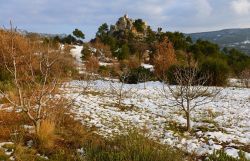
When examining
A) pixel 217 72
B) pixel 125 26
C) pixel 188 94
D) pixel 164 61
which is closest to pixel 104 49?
pixel 164 61

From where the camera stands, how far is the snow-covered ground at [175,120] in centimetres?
1019

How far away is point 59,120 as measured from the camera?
35.9 feet

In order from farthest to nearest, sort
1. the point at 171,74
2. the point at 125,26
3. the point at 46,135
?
the point at 125,26, the point at 171,74, the point at 46,135

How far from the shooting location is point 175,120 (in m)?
13.3

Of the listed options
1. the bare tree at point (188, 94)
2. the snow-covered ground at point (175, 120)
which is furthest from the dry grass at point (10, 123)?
the bare tree at point (188, 94)

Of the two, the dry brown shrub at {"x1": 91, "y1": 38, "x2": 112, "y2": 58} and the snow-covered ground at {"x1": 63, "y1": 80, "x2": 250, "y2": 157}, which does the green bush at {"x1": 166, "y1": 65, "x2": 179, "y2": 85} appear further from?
the dry brown shrub at {"x1": 91, "y1": 38, "x2": 112, "y2": 58}

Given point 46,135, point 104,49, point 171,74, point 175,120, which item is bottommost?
point 175,120

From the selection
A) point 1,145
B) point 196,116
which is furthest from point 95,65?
point 1,145

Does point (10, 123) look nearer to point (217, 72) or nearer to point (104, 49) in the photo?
point (217, 72)

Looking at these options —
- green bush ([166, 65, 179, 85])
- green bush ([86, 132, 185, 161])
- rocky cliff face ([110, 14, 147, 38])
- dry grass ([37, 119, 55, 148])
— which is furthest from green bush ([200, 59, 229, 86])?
rocky cliff face ([110, 14, 147, 38])

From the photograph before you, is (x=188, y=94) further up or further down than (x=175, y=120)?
further up

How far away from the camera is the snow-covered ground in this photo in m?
10.2

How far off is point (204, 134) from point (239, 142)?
119cm

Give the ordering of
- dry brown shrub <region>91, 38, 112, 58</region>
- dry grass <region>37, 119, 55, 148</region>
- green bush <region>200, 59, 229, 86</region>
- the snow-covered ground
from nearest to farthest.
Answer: dry grass <region>37, 119, 55, 148</region> → the snow-covered ground → green bush <region>200, 59, 229, 86</region> → dry brown shrub <region>91, 38, 112, 58</region>
